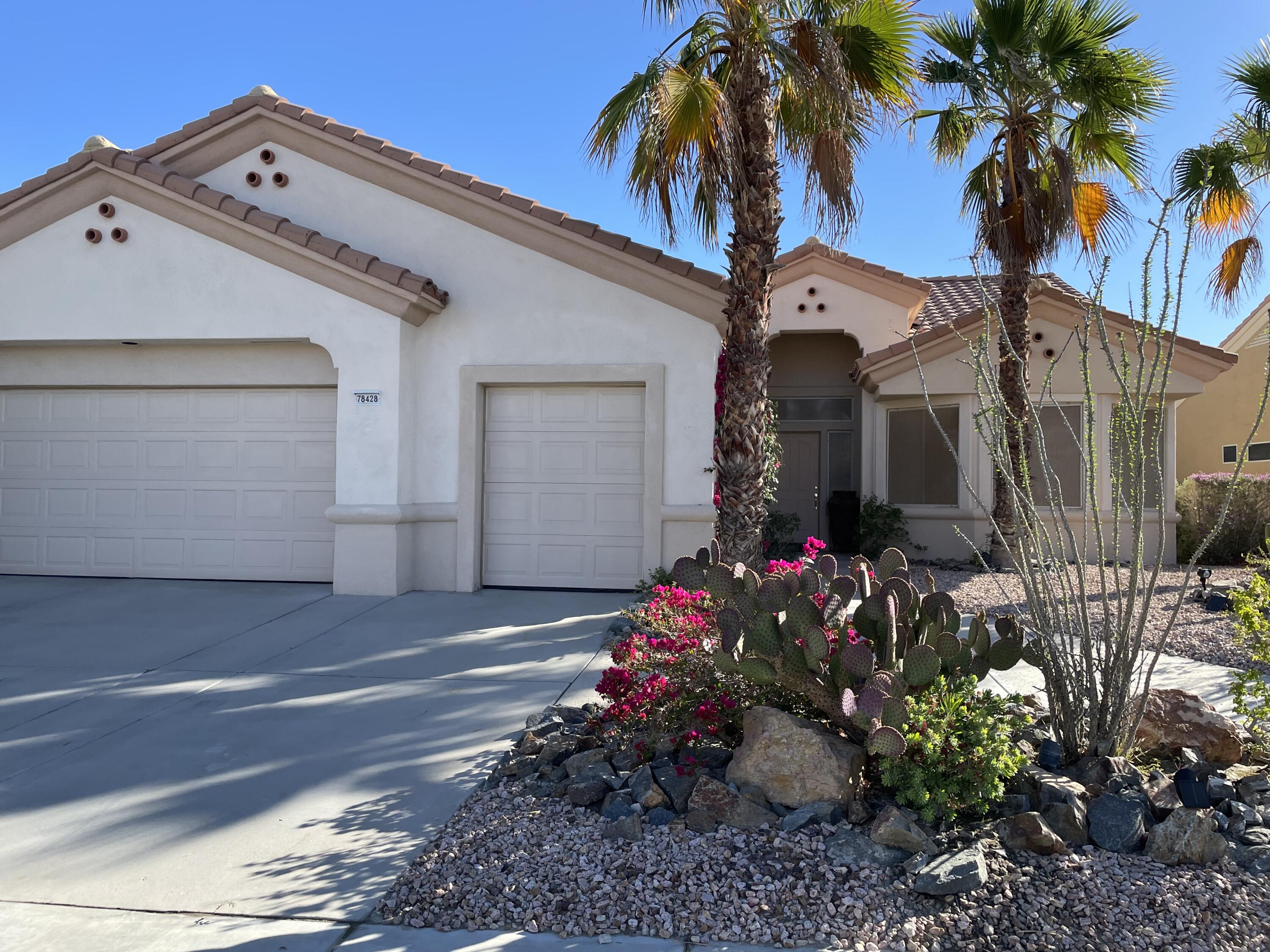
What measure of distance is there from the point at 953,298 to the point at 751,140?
10610 mm

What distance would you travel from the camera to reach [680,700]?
438cm

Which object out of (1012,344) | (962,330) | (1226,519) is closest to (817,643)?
(1012,344)

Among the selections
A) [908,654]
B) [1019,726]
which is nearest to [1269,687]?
[1019,726]

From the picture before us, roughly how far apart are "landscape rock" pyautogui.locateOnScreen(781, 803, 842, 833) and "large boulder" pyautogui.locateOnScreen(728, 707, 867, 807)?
0.21 feet

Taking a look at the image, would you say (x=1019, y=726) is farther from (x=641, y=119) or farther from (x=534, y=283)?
(x=534, y=283)

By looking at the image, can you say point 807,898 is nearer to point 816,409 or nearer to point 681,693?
point 681,693

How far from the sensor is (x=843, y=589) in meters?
4.27

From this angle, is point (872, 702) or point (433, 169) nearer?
point (872, 702)

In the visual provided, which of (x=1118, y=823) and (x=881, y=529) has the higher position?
(x=881, y=529)

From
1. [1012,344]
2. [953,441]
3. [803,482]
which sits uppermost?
[1012,344]

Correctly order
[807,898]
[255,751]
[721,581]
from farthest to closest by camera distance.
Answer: [255,751] → [721,581] → [807,898]

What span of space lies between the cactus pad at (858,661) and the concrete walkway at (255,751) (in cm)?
122

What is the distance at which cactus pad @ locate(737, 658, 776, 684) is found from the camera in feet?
12.8

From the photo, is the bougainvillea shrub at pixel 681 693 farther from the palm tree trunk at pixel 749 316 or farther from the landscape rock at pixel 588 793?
the palm tree trunk at pixel 749 316
